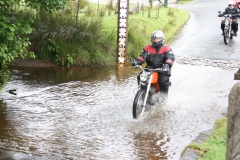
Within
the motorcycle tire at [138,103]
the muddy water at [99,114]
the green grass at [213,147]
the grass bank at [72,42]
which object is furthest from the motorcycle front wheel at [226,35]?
the green grass at [213,147]

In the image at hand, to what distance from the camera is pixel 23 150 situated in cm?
598

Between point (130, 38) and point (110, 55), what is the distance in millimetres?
1302

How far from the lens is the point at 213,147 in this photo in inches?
229

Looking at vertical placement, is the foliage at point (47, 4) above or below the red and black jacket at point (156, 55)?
above

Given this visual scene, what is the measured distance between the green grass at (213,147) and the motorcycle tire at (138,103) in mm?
1433

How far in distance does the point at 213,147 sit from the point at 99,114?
105 inches

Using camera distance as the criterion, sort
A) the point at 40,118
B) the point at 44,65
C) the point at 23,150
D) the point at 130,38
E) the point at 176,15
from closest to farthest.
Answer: the point at 23,150 < the point at 40,118 < the point at 44,65 < the point at 130,38 < the point at 176,15

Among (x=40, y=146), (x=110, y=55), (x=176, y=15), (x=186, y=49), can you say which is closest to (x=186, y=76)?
(x=110, y=55)

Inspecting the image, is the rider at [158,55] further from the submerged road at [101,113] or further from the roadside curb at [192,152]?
the roadside curb at [192,152]

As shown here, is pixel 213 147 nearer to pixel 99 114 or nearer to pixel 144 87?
pixel 144 87

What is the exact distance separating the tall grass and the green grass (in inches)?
236

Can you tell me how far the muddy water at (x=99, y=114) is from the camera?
6.20 metres

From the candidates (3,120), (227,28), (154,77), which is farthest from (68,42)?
(227,28)

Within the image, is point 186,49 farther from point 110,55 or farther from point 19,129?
Answer: point 19,129
